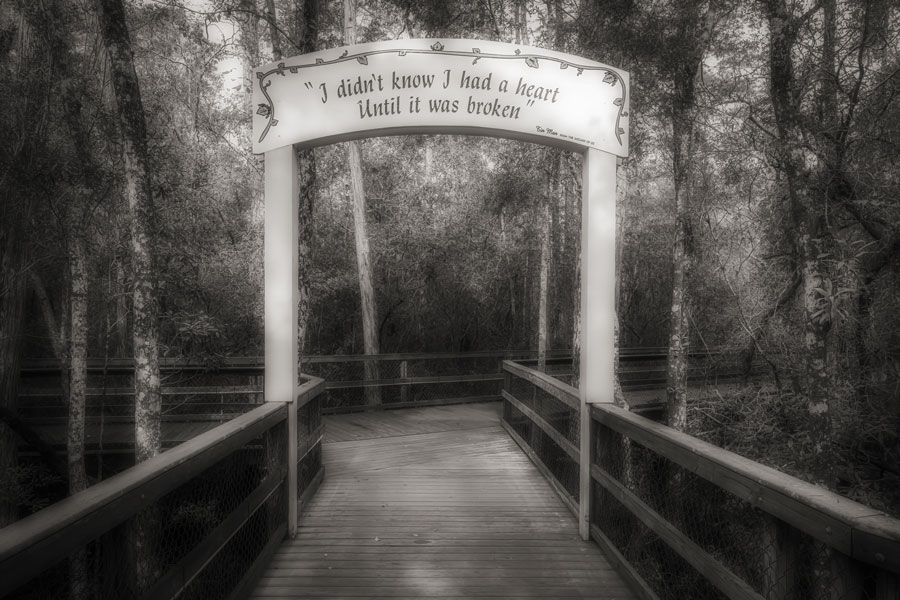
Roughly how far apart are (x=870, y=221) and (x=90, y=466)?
9.01 meters

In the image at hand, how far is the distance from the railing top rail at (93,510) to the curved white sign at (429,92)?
6.27 feet

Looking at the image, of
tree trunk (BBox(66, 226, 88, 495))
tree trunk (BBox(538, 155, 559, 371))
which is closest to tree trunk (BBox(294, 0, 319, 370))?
tree trunk (BBox(66, 226, 88, 495))

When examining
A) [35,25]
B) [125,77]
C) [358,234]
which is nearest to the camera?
[125,77]

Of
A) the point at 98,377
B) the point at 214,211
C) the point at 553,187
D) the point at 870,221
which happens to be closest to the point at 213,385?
the point at 98,377

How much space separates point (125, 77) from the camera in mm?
5039

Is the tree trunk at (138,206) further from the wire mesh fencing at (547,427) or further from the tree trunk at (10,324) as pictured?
the wire mesh fencing at (547,427)

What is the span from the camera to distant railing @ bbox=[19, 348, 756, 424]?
817 cm

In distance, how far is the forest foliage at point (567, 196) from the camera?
469 centimetres

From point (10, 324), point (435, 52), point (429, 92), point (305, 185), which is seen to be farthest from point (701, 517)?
point (10, 324)

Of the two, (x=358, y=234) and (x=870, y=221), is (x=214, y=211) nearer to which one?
(x=358, y=234)

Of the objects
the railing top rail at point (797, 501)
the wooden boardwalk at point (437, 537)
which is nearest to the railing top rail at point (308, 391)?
the wooden boardwalk at point (437, 537)

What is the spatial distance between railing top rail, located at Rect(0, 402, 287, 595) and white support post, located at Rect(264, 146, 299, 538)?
1.07 metres

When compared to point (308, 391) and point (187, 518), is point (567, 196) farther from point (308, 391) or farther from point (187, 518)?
point (187, 518)

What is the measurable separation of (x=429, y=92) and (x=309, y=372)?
Result: 700cm
